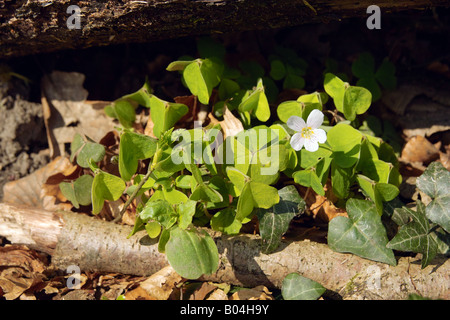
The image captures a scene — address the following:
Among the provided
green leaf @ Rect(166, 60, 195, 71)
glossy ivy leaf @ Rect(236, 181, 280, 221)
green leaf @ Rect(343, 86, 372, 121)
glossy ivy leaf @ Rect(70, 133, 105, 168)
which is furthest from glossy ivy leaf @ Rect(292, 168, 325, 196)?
glossy ivy leaf @ Rect(70, 133, 105, 168)

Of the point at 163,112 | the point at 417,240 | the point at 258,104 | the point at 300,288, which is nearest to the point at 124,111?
the point at 163,112

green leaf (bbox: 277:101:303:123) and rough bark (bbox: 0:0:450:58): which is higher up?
rough bark (bbox: 0:0:450:58)

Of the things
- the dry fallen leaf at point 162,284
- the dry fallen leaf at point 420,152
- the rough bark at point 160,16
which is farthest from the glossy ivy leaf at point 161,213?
the dry fallen leaf at point 420,152

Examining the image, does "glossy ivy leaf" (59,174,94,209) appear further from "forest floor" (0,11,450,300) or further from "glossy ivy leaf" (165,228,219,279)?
"glossy ivy leaf" (165,228,219,279)

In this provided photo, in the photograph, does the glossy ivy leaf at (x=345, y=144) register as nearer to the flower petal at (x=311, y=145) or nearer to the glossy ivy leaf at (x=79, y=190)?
the flower petal at (x=311, y=145)
